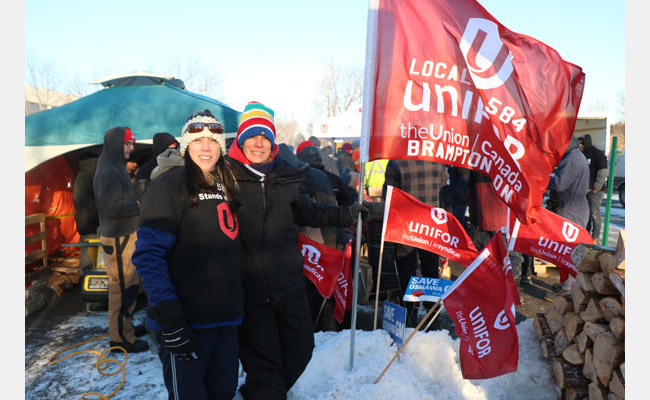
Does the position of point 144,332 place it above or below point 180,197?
below

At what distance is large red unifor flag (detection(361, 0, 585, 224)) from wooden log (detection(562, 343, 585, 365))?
1.08m

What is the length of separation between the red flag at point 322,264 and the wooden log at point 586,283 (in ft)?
6.28

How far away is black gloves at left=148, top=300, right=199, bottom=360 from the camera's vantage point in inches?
86.2

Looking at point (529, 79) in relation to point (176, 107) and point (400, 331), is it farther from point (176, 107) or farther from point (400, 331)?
point (176, 107)

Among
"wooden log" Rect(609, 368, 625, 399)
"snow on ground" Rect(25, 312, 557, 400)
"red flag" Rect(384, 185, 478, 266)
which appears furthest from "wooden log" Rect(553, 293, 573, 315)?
"red flag" Rect(384, 185, 478, 266)

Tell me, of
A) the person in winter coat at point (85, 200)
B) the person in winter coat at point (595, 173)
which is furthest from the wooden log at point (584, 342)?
the person in winter coat at point (85, 200)

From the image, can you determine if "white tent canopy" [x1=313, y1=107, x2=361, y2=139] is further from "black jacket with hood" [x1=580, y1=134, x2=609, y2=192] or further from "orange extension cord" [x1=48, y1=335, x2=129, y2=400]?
"orange extension cord" [x1=48, y1=335, x2=129, y2=400]

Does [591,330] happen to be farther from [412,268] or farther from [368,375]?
[412,268]

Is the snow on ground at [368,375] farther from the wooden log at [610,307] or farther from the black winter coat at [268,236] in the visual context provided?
the black winter coat at [268,236]

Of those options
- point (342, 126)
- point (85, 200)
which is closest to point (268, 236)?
point (85, 200)

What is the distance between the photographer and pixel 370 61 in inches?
125

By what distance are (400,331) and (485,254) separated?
1.01m

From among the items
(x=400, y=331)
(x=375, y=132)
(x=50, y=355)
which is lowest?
(x=50, y=355)

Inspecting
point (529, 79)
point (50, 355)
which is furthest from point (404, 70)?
point (50, 355)
